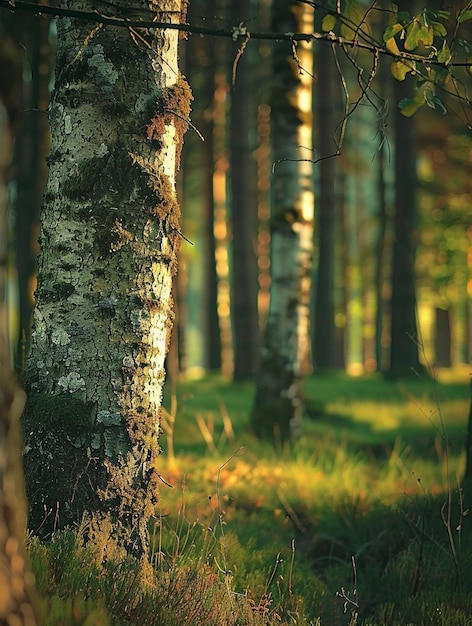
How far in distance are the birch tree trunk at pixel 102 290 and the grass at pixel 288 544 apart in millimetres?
269

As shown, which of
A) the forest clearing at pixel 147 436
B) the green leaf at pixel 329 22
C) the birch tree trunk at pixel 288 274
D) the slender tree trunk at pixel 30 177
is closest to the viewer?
the forest clearing at pixel 147 436

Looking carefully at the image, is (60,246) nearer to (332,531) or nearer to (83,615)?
(83,615)

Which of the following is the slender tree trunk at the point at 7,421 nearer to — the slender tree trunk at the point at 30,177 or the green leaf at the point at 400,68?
the green leaf at the point at 400,68

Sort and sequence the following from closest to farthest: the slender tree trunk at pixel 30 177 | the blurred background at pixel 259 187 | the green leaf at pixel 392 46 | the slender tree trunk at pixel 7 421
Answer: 1. the slender tree trunk at pixel 7 421
2. the green leaf at pixel 392 46
3. the slender tree trunk at pixel 30 177
4. the blurred background at pixel 259 187

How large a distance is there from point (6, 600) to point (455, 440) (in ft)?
23.4

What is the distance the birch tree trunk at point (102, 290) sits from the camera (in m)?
3.50

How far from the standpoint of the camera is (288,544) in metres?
4.94

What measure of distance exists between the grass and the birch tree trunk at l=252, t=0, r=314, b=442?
17.0 inches

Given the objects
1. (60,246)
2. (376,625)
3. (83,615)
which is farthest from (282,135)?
(83,615)

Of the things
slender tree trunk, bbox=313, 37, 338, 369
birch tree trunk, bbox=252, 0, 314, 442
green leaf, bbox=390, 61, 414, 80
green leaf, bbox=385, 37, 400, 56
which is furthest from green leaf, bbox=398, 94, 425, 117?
slender tree trunk, bbox=313, 37, 338, 369

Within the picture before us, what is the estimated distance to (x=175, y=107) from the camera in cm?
369

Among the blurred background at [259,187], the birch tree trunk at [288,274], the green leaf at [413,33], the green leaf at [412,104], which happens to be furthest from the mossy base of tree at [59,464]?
the blurred background at [259,187]

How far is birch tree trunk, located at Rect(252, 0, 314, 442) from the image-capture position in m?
8.34

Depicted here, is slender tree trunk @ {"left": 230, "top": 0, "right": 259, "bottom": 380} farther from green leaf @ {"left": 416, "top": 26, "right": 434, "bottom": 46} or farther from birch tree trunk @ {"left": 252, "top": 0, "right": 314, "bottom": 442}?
green leaf @ {"left": 416, "top": 26, "right": 434, "bottom": 46}
